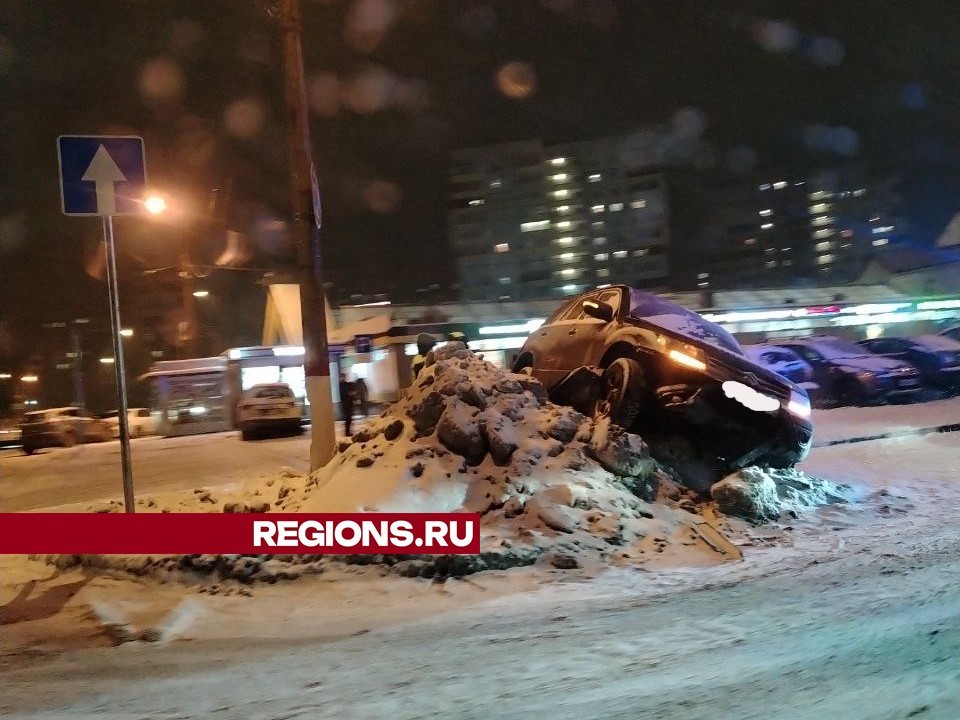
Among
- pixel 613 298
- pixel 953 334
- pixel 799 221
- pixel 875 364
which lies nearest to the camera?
pixel 613 298

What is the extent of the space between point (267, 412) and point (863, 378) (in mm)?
14039

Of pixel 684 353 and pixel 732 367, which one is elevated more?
pixel 684 353

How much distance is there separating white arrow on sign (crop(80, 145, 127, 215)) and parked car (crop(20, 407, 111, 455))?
20.5 m

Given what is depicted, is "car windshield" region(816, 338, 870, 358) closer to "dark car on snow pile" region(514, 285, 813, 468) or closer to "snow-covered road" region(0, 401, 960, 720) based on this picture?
"dark car on snow pile" region(514, 285, 813, 468)

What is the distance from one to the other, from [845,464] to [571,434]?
4011 millimetres

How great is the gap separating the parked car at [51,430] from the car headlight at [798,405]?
2308 centimetres

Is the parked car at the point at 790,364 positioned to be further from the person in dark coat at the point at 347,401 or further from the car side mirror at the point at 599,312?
the car side mirror at the point at 599,312

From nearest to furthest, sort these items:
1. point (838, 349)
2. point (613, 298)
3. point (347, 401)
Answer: point (613, 298) → point (347, 401) → point (838, 349)

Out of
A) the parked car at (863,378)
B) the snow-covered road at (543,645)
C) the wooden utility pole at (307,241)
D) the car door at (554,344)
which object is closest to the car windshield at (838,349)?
the parked car at (863,378)

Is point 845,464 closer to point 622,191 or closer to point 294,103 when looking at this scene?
point 294,103

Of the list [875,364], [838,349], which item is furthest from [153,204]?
[838,349]

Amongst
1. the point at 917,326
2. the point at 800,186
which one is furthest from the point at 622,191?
the point at 917,326

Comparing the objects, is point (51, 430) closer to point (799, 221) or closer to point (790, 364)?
point (790, 364)

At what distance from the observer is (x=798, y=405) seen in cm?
809
